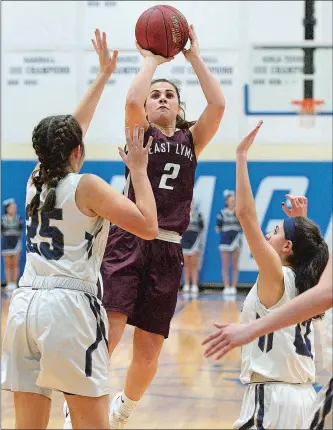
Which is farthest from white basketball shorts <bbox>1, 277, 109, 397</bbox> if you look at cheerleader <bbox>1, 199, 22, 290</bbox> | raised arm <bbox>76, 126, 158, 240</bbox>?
cheerleader <bbox>1, 199, 22, 290</bbox>

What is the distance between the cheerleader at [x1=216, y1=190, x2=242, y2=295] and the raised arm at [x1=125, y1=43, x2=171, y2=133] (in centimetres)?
967

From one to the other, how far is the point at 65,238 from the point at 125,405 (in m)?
1.83

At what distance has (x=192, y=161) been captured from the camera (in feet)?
16.2

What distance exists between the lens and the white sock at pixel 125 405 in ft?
16.4

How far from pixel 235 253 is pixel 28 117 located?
4.82 m

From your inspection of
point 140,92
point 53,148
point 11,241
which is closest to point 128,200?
point 53,148

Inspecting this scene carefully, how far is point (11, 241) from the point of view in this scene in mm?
15156

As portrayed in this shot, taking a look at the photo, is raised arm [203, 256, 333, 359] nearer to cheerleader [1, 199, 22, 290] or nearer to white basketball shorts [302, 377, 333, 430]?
white basketball shorts [302, 377, 333, 430]

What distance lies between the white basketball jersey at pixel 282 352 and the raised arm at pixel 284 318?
0.65 metres

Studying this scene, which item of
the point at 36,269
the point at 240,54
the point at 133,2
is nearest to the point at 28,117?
the point at 133,2

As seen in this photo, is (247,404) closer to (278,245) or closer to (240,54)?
(278,245)

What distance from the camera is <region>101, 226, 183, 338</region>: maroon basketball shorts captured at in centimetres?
480

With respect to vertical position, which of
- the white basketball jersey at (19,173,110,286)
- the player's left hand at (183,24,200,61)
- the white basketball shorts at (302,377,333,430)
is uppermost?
the player's left hand at (183,24,200,61)

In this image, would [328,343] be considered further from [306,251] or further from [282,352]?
[306,251]
